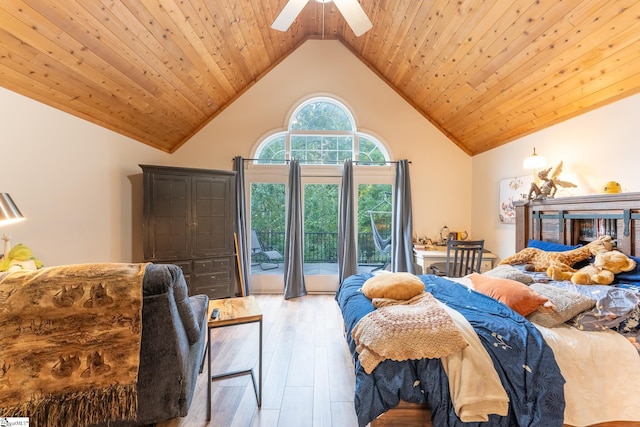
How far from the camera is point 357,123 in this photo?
15.6ft

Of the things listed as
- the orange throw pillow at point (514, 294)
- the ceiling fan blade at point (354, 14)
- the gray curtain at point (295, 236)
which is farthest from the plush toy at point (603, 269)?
the gray curtain at point (295, 236)

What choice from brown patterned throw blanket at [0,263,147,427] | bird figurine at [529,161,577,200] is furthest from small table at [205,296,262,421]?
bird figurine at [529,161,577,200]

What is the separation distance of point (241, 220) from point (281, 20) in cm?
288

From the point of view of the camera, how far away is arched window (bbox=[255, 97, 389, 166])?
479 centimetres

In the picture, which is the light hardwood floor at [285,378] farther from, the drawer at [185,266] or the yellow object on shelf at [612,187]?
the yellow object on shelf at [612,187]

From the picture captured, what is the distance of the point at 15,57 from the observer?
7.06 feet

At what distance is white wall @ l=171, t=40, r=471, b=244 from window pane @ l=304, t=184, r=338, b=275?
47.1 inches

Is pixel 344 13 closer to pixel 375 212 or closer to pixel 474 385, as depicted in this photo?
pixel 474 385

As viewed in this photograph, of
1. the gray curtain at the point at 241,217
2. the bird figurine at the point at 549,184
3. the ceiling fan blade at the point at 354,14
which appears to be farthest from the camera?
the gray curtain at the point at 241,217

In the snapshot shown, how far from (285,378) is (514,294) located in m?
1.84

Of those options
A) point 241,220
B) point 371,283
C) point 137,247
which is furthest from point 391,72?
point 137,247

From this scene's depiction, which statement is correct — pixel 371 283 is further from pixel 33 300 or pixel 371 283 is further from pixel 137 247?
pixel 137 247

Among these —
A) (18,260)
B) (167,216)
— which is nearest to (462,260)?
(167,216)

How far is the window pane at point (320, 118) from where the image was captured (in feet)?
15.8
